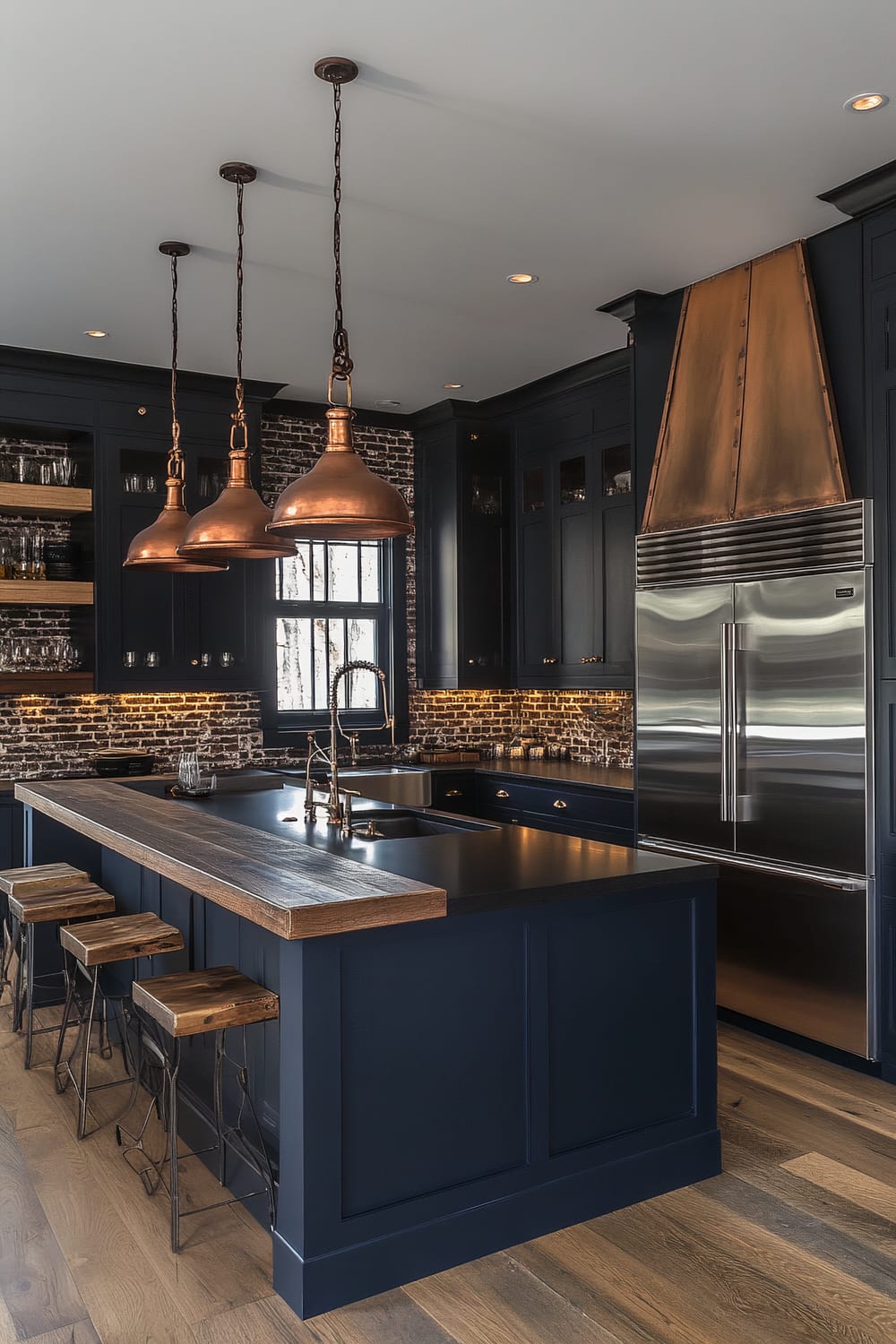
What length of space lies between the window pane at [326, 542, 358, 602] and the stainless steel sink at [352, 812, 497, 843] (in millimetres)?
3016

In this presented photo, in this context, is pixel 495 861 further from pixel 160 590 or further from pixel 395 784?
pixel 160 590

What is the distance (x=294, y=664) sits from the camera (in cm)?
704

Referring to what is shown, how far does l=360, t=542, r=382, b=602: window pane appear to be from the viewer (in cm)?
732

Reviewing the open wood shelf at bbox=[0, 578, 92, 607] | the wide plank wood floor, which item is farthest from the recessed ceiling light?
the open wood shelf at bbox=[0, 578, 92, 607]

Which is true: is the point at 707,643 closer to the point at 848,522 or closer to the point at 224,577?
the point at 848,522

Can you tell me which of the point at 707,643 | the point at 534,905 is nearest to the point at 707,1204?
the point at 534,905

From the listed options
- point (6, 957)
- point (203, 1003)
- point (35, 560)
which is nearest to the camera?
point (203, 1003)

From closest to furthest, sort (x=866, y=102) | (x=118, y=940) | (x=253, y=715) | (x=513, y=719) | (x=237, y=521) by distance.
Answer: (x=866, y=102) < (x=118, y=940) < (x=237, y=521) < (x=253, y=715) < (x=513, y=719)

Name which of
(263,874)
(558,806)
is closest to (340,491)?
(263,874)

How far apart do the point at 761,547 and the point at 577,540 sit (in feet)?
6.57

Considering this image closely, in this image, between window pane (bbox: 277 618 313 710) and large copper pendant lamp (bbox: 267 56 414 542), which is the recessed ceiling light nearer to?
large copper pendant lamp (bbox: 267 56 414 542)

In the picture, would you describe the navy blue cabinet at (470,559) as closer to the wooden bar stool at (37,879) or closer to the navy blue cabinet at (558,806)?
the navy blue cabinet at (558,806)

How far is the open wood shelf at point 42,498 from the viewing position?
18.9 ft

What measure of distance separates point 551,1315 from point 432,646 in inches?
193
